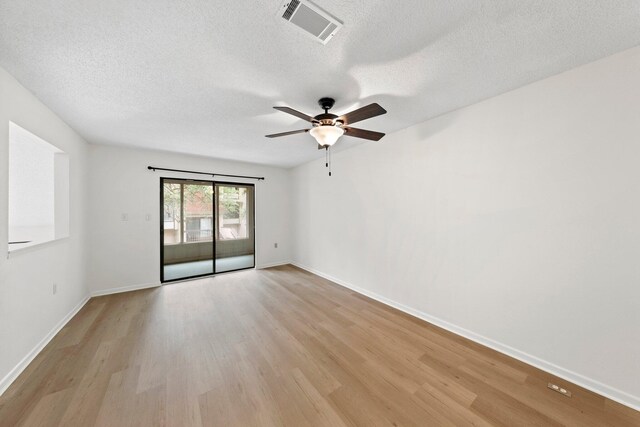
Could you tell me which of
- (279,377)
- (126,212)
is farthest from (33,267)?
(279,377)

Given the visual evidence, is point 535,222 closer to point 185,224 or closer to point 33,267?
point 33,267

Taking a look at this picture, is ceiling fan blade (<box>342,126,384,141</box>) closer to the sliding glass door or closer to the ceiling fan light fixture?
the ceiling fan light fixture

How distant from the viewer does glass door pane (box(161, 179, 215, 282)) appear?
4.56 metres

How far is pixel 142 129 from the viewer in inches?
118

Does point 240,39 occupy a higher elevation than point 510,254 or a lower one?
higher

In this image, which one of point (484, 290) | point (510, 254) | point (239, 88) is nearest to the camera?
point (239, 88)

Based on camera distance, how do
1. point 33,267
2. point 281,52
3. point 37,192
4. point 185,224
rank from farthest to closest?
1. point 185,224
2. point 37,192
3. point 33,267
4. point 281,52

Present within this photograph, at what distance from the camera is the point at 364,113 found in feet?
6.31

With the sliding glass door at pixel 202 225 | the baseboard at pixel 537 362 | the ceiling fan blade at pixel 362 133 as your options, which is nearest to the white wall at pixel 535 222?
the baseboard at pixel 537 362

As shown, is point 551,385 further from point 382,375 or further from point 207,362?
point 207,362

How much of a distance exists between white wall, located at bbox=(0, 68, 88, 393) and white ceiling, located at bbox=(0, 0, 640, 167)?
0.69ft

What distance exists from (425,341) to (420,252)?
1.02 m

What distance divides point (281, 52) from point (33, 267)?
303cm

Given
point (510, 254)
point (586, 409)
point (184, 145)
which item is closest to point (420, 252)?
point (510, 254)
